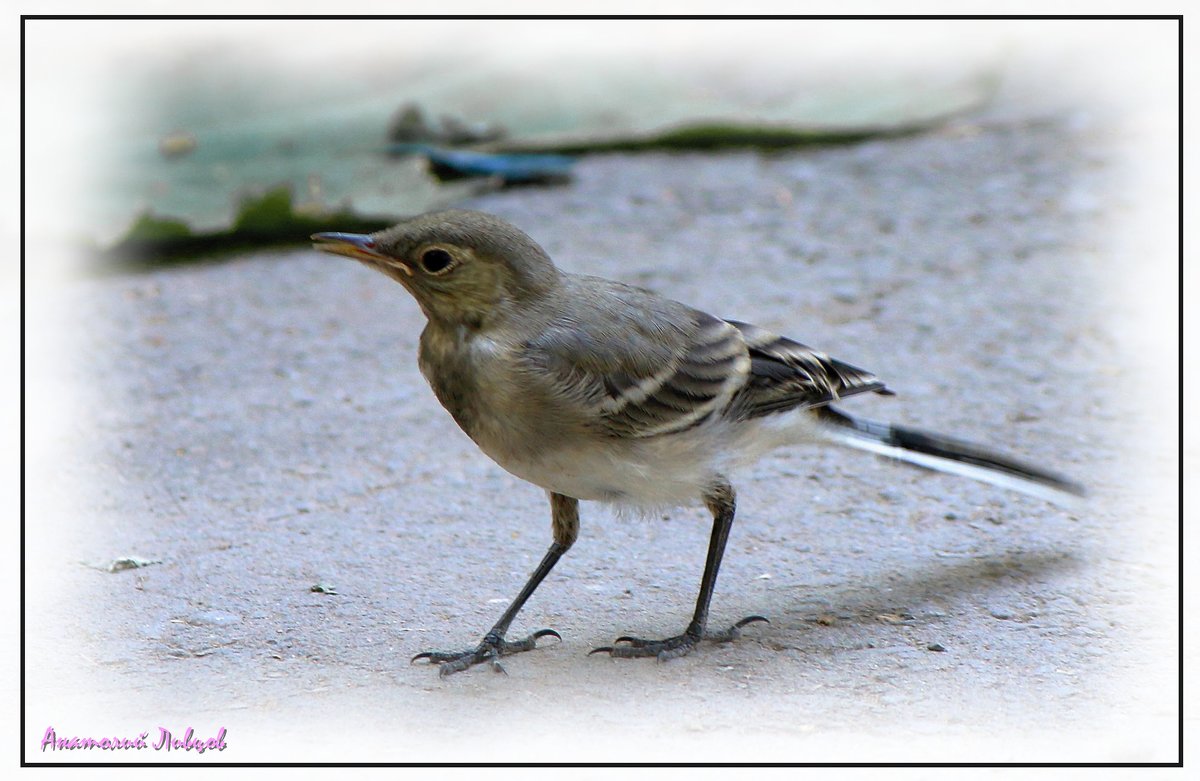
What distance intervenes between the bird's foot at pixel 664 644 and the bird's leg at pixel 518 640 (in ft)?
0.85

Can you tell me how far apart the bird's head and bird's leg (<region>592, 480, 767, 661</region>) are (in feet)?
3.52

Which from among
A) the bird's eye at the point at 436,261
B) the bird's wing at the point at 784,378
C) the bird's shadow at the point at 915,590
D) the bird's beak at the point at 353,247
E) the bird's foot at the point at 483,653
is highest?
the bird's beak at the point at 353,247

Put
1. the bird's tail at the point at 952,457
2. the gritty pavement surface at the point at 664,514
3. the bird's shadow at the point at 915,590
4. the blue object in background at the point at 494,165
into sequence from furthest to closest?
the blue object in background at the point at 494,165 → the bird's tail at the point at 952,457 → the bird's shadow at the point at 915,590 → the gritty pavement surface at the point at 664,514

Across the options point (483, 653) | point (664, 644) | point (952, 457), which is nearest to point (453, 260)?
point (483, 653)

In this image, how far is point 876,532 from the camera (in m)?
5.81

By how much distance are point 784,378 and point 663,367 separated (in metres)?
0.60

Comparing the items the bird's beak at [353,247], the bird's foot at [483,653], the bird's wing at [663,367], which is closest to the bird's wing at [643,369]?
the bird's wing at [663,367]

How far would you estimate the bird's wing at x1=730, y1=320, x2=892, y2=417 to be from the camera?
16.6 ft

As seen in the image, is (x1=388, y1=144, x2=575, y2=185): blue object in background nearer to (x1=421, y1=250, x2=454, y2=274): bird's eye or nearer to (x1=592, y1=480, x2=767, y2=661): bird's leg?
(x1=421, y1=250, x2=454, y2=274): bird's eye

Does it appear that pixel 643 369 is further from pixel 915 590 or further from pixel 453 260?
pixel 915 590

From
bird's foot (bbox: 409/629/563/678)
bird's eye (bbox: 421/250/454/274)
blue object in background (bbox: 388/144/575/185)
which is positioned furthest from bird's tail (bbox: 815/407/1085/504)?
blue object in background (bbox: 388/144/575/185)

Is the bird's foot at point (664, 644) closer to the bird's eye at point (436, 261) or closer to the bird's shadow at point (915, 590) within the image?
the bird's shadow at point (915, 590)

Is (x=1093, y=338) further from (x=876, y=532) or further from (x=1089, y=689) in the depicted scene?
(x=1089, y=689)

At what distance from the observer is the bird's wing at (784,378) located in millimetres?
5074
